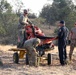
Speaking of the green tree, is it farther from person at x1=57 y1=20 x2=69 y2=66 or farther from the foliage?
person at x1=57 y1=20 x2=69 y2=66

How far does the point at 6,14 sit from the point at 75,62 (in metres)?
25.6

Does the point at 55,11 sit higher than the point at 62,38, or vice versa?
the point at 55,11

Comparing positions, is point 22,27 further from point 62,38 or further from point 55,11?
point 55,11

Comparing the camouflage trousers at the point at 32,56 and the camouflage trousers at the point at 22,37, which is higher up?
the camouflage trousers at the point at 22,37

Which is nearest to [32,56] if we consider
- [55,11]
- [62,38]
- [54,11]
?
[62,38]

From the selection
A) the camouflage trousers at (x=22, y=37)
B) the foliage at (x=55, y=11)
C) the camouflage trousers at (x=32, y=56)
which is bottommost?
the camouflage trousers at (x=32, y=56)

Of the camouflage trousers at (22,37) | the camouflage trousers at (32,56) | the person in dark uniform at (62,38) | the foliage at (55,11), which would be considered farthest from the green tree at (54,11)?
the camouflage trousers at (32,56)

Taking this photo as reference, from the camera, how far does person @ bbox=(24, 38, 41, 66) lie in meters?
10.8

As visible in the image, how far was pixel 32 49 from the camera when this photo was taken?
10.9 m

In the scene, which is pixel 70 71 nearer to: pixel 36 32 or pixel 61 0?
pixel 36 32

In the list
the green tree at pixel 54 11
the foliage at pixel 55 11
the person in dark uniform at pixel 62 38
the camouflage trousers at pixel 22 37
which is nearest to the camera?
the person in dark uniform at pixel 62 38

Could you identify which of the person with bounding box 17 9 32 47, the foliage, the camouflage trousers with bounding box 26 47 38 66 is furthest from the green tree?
the camouflage trousers with bounding box 26 47 38 66

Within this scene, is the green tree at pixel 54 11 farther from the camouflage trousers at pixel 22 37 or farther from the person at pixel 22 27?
the camouflage trousers at pixel 22 37

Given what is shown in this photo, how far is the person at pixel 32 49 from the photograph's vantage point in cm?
1084
